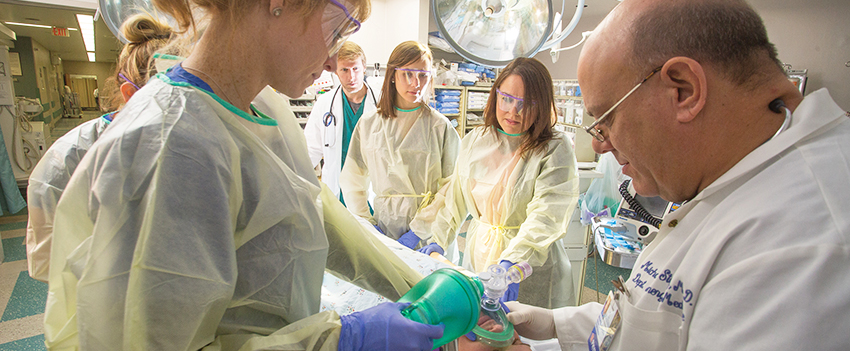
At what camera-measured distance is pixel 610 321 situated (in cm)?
87

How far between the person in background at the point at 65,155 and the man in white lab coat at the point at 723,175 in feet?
4.67

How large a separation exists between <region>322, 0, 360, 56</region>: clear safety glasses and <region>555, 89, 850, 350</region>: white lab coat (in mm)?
786

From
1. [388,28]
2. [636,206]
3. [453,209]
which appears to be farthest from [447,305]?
[388,28]

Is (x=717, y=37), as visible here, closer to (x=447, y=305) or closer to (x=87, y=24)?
(x=447, y=305)

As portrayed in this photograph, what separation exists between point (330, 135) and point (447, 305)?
7.27 ft

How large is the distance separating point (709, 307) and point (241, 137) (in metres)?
0.84

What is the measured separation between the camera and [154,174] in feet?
1.86

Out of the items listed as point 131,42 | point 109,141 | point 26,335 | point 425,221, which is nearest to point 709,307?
point 109,141

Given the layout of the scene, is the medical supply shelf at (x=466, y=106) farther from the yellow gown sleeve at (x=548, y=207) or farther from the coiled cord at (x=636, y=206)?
the yellow gown sleeve at (x=548, y=207)

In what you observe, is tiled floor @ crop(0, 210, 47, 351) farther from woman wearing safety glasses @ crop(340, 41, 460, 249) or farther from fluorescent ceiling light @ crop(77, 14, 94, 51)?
fluorescent ceiling light @ crop(77, 14, 94, 51)

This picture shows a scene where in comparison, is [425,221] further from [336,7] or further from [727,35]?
[727,35]

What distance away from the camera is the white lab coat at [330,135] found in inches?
113

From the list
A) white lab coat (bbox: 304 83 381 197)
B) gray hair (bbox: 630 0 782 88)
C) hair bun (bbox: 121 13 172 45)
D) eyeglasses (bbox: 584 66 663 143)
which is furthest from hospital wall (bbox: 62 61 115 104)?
gray hair (bbox: 630 0 782 88)

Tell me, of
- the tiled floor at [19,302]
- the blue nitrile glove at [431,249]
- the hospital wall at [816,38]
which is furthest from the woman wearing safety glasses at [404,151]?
the hospital wall at [816,38]
